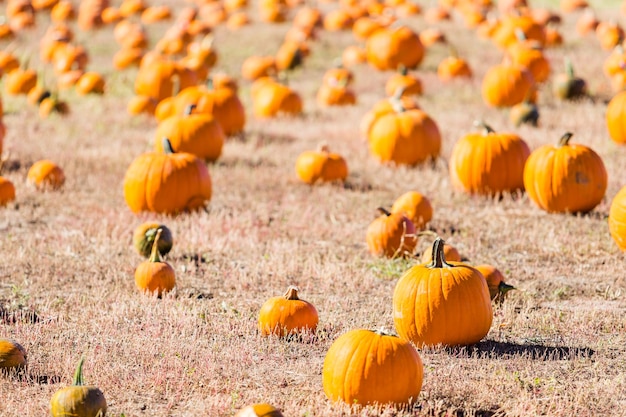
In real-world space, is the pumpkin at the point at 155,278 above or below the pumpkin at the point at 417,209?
above

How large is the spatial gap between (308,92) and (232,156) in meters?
4.58

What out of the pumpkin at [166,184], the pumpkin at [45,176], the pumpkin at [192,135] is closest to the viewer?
the pumpkin at [166,184]

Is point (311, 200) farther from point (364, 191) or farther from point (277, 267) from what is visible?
point (277, 267)

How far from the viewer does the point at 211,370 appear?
218 inches

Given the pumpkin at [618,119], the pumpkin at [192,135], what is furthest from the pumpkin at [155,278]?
the pumpkin at [618,119]

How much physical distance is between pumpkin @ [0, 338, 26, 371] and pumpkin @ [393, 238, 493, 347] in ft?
7.00

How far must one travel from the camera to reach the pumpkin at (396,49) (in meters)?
17.0

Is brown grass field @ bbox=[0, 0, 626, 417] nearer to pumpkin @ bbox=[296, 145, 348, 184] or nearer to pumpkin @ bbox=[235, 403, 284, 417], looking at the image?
pumpkin @ bbox=[296, 145, 348, 184]

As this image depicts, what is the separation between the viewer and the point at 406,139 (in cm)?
1132

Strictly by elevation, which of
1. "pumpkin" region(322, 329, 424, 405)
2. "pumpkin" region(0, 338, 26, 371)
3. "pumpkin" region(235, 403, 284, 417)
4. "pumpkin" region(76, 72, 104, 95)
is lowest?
"pumpkin" region(76, 72, 104, 95)

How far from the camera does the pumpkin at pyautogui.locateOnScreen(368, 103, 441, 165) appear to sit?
1132 centimetres

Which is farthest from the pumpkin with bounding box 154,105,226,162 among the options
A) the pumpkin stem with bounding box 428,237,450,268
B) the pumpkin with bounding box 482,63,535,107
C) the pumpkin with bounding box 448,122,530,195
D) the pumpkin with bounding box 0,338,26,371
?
the pumpkin with bounding box 0,338,26,371

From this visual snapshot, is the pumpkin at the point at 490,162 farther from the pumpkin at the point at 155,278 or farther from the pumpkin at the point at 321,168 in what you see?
the pumpkin at the point at 155,278

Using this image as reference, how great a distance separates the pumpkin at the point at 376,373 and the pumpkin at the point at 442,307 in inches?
32.8
